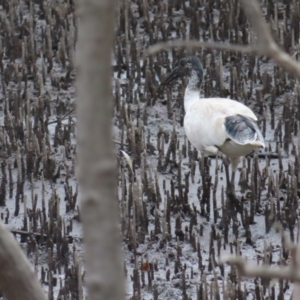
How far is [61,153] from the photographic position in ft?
20.2

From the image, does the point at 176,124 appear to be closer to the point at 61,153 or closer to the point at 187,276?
the point at 61,153

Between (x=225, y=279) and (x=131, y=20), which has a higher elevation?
(x=131, y=20)

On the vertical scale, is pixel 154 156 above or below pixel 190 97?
below

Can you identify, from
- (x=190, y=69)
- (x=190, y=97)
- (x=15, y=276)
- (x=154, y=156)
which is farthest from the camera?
(x=190, y=69)

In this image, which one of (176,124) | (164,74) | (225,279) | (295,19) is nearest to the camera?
(225,279)

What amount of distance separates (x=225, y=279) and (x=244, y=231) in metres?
0.65

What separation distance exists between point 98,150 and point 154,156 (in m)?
5.12

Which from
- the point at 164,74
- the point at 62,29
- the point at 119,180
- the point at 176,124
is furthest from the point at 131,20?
the point at 119,180

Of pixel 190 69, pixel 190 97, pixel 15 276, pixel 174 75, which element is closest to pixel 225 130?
pixel 190 97

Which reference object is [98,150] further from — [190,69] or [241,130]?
[190,69]

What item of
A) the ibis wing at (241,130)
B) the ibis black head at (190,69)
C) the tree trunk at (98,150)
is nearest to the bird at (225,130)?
the ibis wing at (241,130)

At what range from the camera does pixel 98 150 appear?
92 centimetres

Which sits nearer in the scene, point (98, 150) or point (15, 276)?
point (98, 150)

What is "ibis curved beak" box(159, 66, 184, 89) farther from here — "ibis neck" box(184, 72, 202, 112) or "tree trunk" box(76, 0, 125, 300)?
"tree trunk" box(76, 0, 125, 300)
